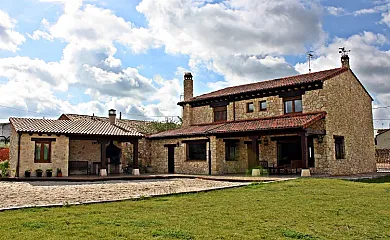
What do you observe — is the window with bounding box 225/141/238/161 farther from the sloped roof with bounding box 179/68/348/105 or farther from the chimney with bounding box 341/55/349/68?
the chimney with bounding box 341/55/349/68

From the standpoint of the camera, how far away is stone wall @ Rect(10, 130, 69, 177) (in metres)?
19.6

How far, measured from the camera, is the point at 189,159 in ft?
77.8

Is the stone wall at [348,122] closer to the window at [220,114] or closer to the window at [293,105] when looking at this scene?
the window at [293,105]

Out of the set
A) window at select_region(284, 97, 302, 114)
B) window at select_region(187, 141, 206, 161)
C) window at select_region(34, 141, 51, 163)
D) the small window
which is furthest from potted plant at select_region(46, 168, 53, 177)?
window at select_region(284, 97, 302, 114)

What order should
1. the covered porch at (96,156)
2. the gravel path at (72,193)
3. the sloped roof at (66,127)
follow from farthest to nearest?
the covered porch at (96,156)
the sloped roof at (66,127)
the gravel path at (72,193)

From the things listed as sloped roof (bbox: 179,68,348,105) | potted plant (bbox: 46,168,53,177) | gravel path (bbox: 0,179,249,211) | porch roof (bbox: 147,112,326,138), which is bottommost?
gravel path (bbox: 0,179,249,211)

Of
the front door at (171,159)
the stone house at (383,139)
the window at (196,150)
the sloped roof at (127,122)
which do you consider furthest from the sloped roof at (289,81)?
the stone house at (383,139)

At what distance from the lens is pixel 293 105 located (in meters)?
21.6

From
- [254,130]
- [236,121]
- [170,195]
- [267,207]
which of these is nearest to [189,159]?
[236,121]

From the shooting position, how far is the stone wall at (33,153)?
19.6 meters

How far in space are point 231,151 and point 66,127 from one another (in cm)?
990

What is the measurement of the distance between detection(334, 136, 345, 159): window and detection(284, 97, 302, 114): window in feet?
8.45

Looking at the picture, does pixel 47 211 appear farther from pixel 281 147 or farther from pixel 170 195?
pixel 281 147

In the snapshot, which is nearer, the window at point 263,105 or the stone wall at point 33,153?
the stone wall at point 33,153
